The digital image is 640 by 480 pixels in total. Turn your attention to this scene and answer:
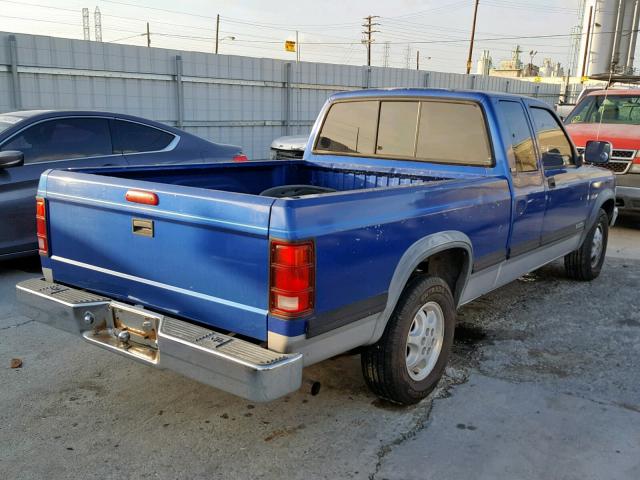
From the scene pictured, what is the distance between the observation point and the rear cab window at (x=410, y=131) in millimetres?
4469

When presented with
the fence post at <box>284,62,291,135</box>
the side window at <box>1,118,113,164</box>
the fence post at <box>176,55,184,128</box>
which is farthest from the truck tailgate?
the fence post at <box>284,62,291,135</box>

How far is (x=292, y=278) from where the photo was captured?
265cm

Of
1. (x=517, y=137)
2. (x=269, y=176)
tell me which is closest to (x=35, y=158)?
(x=269, y=176)

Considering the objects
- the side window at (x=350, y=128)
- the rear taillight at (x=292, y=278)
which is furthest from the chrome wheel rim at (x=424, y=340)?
the side window at (x=350, y=128)

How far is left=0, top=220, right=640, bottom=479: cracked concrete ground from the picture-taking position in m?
3.04

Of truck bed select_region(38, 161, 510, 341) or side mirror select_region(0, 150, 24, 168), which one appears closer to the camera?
truck bed select_region(38, 161, 510, 341)

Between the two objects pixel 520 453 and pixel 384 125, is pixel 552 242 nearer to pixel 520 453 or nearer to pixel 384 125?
pixel 384 125

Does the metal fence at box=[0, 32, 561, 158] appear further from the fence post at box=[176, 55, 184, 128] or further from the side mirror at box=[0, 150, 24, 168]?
the side mirror at box=[0, 150, 24, 168]

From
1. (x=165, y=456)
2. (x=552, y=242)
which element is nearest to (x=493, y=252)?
(x=552, y=242)

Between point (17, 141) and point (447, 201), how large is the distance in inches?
A: 171

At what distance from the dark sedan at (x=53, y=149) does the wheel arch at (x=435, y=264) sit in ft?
13.0

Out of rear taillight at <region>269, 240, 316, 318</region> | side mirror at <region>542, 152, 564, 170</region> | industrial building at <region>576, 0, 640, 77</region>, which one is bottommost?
rear taillight at <region>269, 240, 316, 318</region>

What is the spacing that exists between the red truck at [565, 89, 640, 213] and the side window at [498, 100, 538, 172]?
14.2ft

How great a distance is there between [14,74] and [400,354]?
10364mm
